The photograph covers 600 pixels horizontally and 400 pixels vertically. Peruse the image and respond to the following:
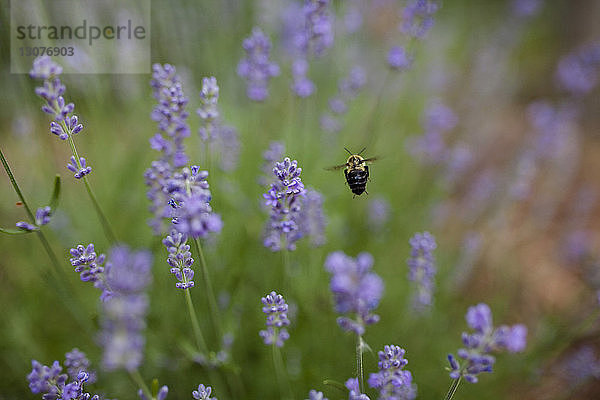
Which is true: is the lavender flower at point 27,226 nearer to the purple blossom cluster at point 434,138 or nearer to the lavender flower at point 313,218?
the lavender flower at point 313,218

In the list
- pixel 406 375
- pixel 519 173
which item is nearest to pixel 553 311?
pixel 519 173

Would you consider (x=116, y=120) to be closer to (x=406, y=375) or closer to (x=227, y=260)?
(x=227, y=260)

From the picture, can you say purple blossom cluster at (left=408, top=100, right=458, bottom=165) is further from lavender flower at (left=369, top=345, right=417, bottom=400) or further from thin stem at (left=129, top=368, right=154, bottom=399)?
thin stem at (left=129, top=368, right=154, bottom=399)

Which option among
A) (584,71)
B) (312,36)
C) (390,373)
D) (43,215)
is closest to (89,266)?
(43,215)

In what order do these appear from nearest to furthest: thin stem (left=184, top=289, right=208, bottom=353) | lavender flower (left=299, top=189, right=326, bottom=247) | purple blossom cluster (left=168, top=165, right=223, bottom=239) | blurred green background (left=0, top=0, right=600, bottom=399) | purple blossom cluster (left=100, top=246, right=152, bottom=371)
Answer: purple blossom cluster (left=100, top=246, right=152, bottom=371)
purple blossom cluster (left=168, top=165, right=223, bottom=239)
thin stem (left=184, top=289, right=208, bottom=353)
lavender flower (left=299, top=189, right=326, bottom=247)
blurred green background (left=0, top=0, right=600, bottom=399)

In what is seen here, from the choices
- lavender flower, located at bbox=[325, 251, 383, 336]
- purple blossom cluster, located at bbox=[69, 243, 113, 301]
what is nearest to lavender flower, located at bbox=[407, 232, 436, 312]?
lavender flower, located at bbox=[325, 251, 383, 336]

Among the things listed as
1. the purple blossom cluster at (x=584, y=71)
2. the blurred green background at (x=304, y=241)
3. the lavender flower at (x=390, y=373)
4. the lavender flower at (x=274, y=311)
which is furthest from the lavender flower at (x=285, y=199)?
the purple blossom cluster at (x=584, y=71)
